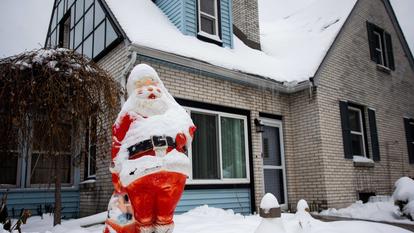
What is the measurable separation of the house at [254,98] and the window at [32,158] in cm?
12

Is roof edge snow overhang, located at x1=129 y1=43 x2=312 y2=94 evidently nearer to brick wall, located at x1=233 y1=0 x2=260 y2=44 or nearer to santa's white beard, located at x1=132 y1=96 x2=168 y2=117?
brick wall, located at x1=233 y1=0 x2=260 y2=44

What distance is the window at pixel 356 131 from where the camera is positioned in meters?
9.45

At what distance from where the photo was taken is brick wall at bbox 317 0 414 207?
8359 mm

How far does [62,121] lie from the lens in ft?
16.3

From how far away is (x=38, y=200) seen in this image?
726 centimetres

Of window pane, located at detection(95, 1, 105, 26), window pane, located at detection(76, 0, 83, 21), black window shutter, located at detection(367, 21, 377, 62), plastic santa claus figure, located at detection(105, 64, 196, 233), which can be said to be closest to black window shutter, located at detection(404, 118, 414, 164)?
black window shutter, located at detection(367, 21, 377, 62)

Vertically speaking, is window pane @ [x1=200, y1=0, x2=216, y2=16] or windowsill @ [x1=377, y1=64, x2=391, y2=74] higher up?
window pane @ [x1=200, y1=0, x2=216, y2=16]

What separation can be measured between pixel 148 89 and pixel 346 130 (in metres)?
7.04

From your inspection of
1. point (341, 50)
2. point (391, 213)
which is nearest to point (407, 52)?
point (341, 50)

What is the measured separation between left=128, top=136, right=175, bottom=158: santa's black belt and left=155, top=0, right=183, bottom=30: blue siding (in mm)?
5670

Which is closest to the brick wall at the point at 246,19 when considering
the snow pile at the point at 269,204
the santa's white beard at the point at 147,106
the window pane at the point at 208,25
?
the window pane at the point at 208,25

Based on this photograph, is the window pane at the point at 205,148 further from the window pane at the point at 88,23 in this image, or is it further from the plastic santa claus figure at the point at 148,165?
the plastic santa claus figure at the point at 148,165

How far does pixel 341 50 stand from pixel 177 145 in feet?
26.2

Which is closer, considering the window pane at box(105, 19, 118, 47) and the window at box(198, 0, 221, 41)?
the window pane at box(105, 19, 118, 47)
